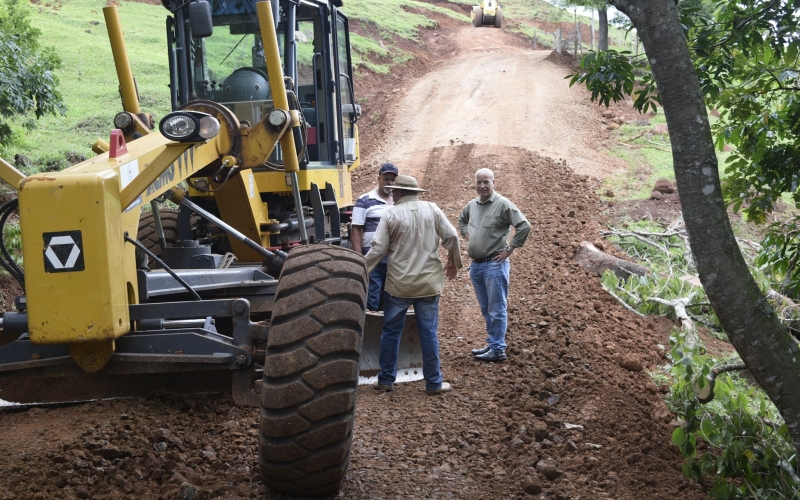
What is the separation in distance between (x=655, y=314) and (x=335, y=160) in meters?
3.71

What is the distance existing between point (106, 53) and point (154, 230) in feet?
68.3

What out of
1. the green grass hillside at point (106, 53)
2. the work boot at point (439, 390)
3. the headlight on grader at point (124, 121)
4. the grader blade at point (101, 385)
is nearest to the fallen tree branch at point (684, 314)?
the work boot at point (439, 390)

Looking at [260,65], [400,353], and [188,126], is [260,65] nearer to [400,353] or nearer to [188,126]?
[400,353]

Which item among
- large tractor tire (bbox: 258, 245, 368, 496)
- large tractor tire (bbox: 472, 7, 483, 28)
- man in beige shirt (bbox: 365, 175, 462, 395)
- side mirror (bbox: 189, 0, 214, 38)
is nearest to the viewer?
large tractor tire (bbox: 258, 245, 368, 496)

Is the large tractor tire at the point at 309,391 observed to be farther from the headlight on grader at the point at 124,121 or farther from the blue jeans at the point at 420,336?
the headlight on grader at the point at 124,121

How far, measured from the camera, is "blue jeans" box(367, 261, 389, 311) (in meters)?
7.52

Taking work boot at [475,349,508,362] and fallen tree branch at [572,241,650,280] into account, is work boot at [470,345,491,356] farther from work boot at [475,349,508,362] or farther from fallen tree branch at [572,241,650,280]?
fallen tree branch at [572,241,650,280]

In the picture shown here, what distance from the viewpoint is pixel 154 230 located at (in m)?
7.47

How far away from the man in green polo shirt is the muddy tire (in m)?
2.83

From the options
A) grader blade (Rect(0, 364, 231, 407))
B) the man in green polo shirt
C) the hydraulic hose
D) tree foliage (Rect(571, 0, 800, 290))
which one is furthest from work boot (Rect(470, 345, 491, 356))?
the hydraulic hose

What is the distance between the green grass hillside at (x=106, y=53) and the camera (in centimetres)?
1633

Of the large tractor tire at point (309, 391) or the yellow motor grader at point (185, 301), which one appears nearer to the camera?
the yellow motor grader at point (185, 301)

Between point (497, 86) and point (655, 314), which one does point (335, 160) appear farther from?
point (497, 86)

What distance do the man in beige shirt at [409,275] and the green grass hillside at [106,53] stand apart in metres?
7.47
